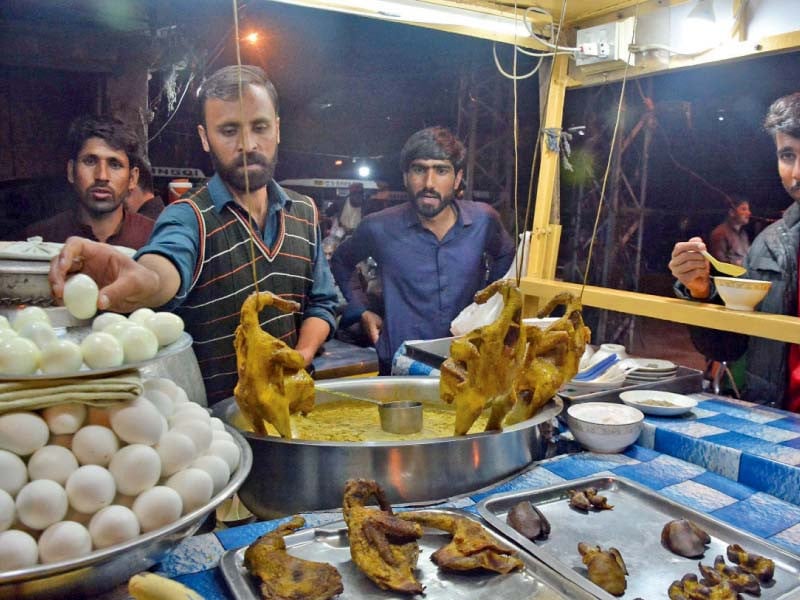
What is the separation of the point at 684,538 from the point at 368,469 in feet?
2.27

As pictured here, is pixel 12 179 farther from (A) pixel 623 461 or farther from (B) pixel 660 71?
(B) pixel 660 71

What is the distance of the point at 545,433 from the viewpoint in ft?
6.23

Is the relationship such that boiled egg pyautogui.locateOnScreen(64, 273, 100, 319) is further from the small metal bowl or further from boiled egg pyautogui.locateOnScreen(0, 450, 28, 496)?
the small metal bowl

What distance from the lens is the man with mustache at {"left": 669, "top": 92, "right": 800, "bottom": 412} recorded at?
2959 millimetres

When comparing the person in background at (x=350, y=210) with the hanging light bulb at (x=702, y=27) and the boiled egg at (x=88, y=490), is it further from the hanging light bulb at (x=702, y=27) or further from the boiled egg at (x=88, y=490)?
the boiled egg at (x=88, y=490)

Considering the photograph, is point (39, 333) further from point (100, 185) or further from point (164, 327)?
point (100, 185)

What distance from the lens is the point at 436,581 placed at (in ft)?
3.80

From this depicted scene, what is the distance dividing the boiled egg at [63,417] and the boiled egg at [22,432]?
18mm

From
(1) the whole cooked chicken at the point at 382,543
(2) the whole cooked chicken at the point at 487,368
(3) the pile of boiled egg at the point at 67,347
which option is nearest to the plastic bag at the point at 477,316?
(2) the whole cooked chicken at the point at 487,368

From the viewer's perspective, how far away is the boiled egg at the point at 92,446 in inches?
39.3

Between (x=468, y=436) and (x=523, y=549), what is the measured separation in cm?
39

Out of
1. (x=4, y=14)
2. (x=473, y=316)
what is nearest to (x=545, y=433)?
(x=473, y=316)

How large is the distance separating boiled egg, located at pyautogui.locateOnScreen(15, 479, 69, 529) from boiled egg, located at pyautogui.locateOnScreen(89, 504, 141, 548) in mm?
53

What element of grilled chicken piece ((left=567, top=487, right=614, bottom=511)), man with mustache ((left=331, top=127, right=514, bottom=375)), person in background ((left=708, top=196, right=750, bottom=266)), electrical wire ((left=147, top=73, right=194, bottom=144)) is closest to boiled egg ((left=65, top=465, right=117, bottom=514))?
grilled chicken piece ((left=567, top=487, right=614, bottom=511))
